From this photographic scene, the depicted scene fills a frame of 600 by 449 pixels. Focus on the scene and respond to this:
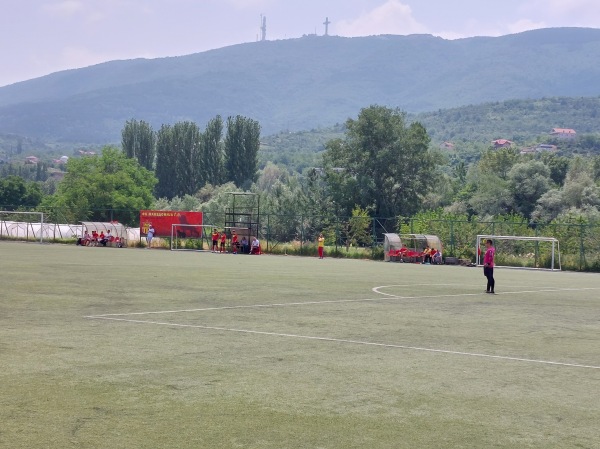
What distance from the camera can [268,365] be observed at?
14609mm

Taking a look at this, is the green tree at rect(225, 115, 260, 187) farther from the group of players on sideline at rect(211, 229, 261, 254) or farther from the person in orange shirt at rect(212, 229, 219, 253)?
the group of players on sideline at rect(211, 229, 261, 254)

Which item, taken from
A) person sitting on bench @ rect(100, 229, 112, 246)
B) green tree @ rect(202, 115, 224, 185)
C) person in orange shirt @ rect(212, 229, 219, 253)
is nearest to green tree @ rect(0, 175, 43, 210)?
green tree @ rect(202, 115, 224, 185)

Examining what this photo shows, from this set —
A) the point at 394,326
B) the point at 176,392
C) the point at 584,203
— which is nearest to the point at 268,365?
the point at 176,392

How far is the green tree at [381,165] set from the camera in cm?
10694

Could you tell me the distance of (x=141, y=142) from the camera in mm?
161125

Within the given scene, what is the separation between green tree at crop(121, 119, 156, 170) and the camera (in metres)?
161

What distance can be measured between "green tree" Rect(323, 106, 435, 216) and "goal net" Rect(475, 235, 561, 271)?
44101mm

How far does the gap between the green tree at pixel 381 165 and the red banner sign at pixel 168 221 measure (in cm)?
3415

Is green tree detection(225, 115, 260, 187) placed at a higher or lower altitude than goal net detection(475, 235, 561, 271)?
higher

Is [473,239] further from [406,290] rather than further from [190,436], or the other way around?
[190,436]

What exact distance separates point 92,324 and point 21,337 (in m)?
2.45

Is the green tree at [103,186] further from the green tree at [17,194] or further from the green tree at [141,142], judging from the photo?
the green tree at [141,142]

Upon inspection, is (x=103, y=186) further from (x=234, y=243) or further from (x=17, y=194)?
(x=234, y=243)

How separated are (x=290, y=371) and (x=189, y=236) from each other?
200ft
